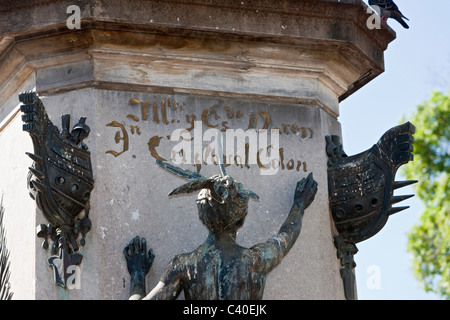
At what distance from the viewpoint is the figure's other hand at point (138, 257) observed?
615 cm

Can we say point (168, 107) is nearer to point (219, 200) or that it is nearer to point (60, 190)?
point (60, 190)

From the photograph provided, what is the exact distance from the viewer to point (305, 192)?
21.8ft

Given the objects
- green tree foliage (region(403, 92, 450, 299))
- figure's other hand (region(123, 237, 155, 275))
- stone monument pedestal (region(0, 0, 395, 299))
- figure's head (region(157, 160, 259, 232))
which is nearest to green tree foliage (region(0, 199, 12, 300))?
stone monument pedestal (region(0, 0, 395, 299))

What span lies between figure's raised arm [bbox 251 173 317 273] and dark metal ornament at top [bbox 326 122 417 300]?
210 millimetres

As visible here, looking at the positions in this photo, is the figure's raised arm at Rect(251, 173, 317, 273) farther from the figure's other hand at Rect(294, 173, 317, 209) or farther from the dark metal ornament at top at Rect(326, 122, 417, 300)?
the dark metal ornament at top at Rect(326, 122, 417, 300)

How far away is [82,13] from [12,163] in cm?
97

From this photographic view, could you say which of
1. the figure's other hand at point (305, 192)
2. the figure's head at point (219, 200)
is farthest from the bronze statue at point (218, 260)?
the figure's other hand at point (305, 192)

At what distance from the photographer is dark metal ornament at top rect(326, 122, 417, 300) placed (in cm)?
669

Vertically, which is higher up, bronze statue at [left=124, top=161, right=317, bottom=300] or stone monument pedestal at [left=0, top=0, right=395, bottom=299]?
stone monument pedestal at [left=0, top=0, right=395, bottom=299]

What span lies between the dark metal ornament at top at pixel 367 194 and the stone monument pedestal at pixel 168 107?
0.08 metres

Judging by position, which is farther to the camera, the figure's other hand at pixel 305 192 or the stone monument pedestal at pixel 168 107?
the figure's other hand at pixel 305 192

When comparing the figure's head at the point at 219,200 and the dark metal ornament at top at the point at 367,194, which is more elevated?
the dark metal ornament at top at the point at 367,194

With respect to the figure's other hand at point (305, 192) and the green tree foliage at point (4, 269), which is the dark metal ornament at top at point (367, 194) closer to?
the figure's other hand at point (305, 192)

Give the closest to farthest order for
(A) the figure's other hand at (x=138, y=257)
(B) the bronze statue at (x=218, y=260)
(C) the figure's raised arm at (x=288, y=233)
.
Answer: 1. (B) the bronze statue at (x=218, y=260)
2. (C) the figure's raised arm at (x=288, y=233)
3. (A) the figure's other hand at (x=138, y=257)
